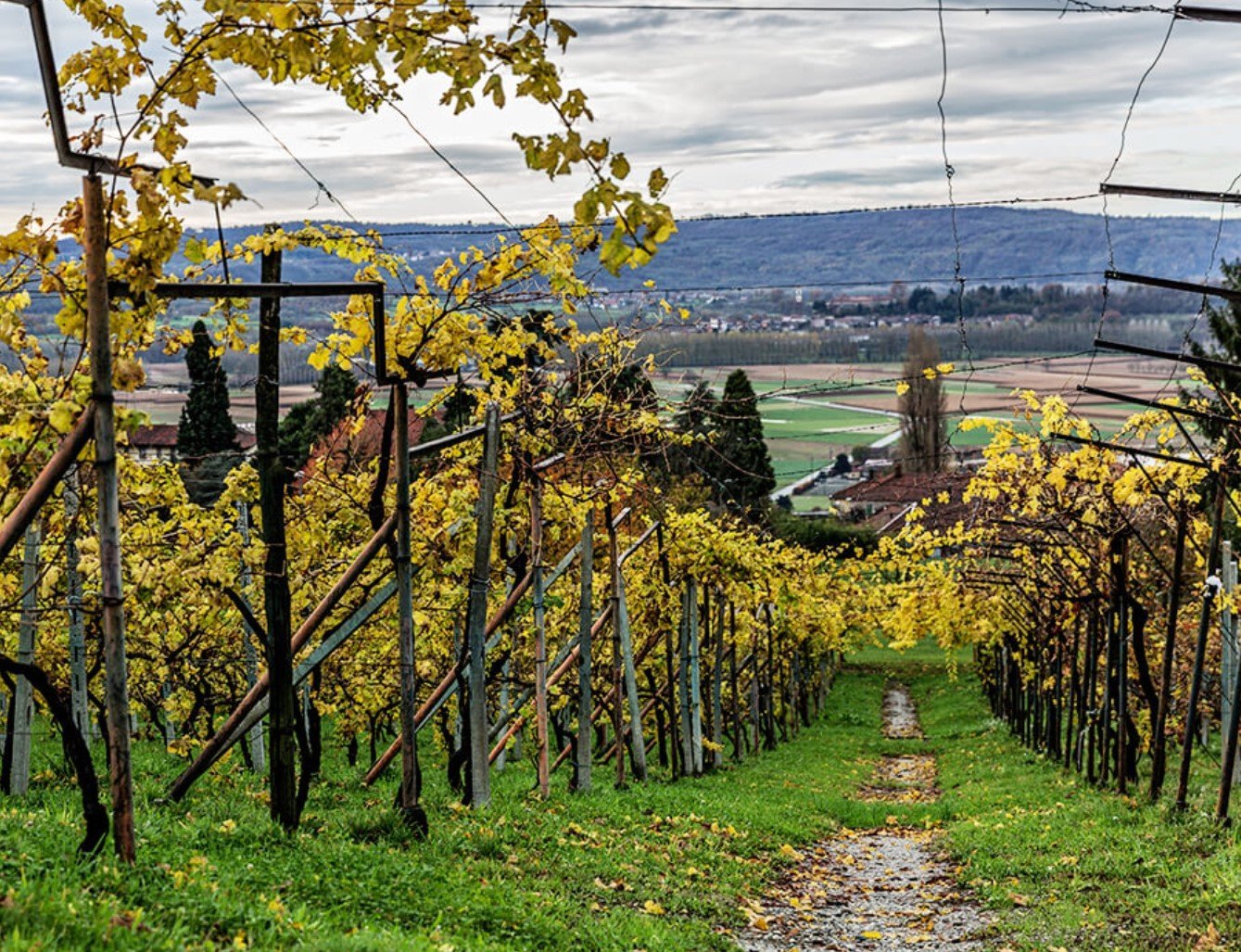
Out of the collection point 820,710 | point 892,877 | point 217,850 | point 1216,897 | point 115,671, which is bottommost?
point 820,710

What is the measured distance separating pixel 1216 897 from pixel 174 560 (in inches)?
340

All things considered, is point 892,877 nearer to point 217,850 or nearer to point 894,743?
point 217,850

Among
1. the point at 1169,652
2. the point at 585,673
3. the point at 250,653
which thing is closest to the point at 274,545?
the point at 250,653

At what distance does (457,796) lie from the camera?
15039 mm

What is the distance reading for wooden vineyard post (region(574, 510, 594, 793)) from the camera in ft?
55.0

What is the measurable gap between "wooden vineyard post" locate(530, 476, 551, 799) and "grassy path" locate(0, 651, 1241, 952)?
1.86ft

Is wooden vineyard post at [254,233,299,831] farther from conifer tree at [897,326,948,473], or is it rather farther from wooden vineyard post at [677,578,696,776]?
conifer tree at [897,326,948,473]

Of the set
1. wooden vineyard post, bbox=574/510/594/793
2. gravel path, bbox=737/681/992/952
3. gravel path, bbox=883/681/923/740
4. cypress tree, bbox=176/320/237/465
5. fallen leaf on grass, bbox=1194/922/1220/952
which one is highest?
cypress tree, bbox=176/320/237/465

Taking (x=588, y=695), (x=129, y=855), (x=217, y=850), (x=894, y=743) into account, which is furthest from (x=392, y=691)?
(x=894, y=743)

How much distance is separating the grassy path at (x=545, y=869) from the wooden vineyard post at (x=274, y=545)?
53cm

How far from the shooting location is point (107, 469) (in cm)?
730

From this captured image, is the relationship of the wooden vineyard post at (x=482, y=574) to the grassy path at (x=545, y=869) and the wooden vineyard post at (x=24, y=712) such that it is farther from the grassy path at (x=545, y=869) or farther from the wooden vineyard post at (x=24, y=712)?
the wooden vineyard post at (x=24, y=712)

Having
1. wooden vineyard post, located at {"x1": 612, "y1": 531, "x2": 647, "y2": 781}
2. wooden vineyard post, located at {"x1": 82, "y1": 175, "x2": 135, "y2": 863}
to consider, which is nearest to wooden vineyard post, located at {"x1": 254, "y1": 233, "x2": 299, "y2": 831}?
wooden vineyard post, located at {"x1": 82, "y1": 175, "x2": 135, "y2": 863}

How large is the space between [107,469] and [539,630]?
315 inches
